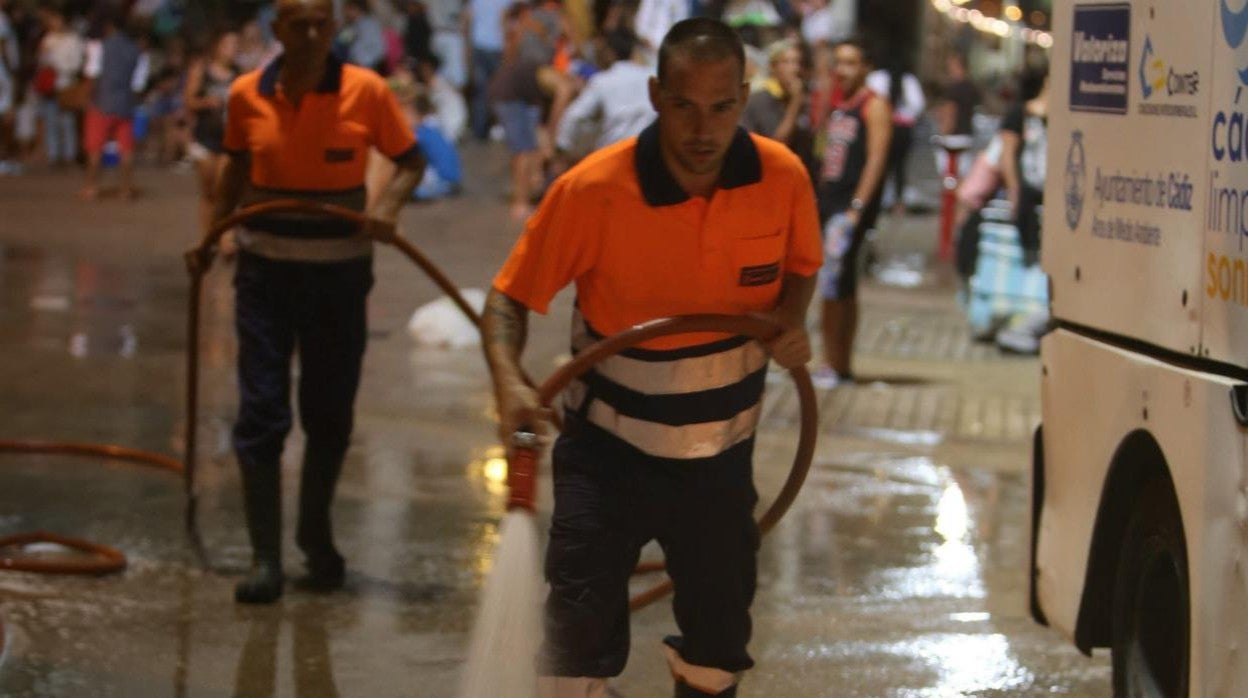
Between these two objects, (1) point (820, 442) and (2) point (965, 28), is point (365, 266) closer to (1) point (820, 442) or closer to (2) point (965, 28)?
(1) point (820, 442)

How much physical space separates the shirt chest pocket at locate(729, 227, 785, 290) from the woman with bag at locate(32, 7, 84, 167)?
20.7 metres

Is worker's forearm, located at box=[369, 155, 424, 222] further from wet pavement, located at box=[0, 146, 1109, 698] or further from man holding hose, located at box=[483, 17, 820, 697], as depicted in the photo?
man holding hose, located at box=[483, 17, 820, 697]

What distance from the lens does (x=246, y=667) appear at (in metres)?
5.97

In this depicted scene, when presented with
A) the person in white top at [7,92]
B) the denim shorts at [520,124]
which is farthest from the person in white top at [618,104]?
the person in white top at [7,92]

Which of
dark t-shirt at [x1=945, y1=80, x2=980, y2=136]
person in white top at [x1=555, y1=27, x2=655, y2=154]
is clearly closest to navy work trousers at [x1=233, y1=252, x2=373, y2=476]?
person in white top at [x1=555, y1=27, x2=655, y2=154]

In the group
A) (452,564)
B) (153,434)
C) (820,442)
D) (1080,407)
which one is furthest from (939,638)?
(153,434)

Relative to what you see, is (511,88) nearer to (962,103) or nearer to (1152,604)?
(962,103)

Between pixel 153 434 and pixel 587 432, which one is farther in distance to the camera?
pixel 153 434

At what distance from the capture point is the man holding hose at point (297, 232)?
6625 mm

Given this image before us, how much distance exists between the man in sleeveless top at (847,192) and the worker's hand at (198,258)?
4.60 metres

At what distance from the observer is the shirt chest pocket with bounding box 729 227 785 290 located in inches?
173

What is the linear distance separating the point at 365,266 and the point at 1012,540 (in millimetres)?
2813

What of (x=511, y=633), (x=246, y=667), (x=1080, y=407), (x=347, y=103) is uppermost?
(x=347, y=103)

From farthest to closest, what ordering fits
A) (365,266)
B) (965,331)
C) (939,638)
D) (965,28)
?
1. (965,28)
2. (965,331)
3. (365,266)
4. (939,638)
